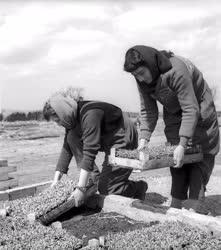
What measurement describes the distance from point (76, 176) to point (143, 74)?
4.35 meters

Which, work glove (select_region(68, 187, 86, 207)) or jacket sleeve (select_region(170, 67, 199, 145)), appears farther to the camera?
work glove (select_region(68, 187, 86, 207))

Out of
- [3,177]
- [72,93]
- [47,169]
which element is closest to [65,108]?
[72,93]

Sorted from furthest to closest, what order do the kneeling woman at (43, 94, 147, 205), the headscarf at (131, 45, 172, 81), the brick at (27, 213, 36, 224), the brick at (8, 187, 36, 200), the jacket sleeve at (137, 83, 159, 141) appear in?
the brick at (8, 187, 36, 200)
the jacket sleeve at (137, 83, 159, 141)
the kneeling woman at (43, 94, 147, 205)
the brick at (27, 213, 36, 224)
the headscarf at (131, 45, 172, 81)

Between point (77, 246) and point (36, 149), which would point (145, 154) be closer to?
point (77, 246)

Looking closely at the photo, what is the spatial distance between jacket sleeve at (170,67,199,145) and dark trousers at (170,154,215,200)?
0.62m

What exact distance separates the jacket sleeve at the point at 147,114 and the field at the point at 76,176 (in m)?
0.77

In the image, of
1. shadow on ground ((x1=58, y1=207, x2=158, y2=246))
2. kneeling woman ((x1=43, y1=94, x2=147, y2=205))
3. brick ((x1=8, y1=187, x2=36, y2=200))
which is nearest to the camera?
shadow on ground ((x1=58, y1=207, x2=158, y2=246))

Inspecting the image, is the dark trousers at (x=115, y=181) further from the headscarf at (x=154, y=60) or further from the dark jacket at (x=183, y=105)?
the headscarf at (x=154, y=60)

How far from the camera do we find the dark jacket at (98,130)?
14.2 feet

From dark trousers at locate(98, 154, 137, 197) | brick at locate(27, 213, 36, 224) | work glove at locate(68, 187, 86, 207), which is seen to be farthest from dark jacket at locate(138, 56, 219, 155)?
brick at locate(27, 213, 36, 224)

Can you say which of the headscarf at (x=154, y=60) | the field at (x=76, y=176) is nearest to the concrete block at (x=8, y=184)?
the field at (x=76, y=176)

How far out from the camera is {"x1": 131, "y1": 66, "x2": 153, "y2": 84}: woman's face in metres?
3.99

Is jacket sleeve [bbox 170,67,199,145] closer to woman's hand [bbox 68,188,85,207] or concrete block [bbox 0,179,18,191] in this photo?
woman's hand [bbox 68,188,85,207]

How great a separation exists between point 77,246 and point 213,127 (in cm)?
187
